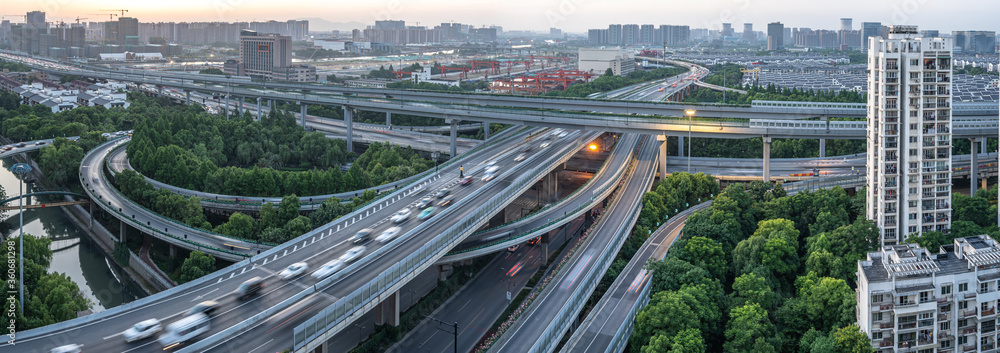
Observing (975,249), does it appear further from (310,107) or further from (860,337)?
(310,107)

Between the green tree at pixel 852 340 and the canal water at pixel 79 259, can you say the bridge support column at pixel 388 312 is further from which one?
the green tree at pixel 852 340

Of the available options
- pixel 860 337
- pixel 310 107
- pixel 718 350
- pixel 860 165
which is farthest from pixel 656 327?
pixel 310 107

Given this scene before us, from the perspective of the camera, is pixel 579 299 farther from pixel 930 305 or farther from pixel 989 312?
pixel 989 312

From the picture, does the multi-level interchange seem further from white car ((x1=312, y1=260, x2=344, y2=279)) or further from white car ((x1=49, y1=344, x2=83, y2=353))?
white car ((x1=49, y1=344, x2=83, y2=353))

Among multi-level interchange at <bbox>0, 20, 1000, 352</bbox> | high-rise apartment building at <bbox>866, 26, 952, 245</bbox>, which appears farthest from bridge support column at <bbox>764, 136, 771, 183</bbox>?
high-rise apartment building at <bbox>866, 26, 952, 245</bbox>

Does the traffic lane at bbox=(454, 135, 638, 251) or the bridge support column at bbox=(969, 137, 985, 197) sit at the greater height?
the bridge support column at bbox=(969, 137, 985, 197)
